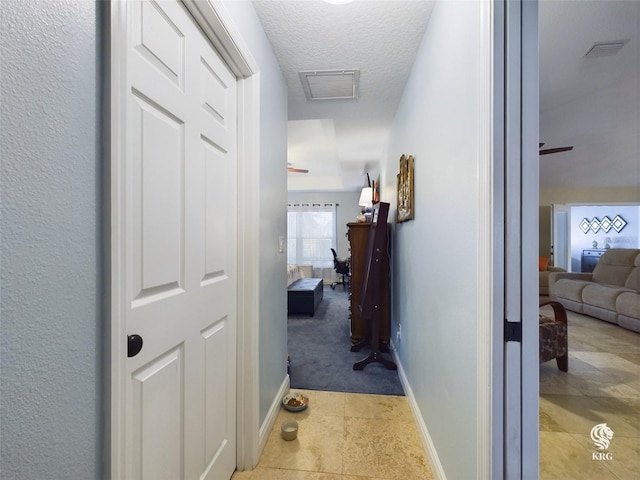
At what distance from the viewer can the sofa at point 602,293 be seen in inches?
112

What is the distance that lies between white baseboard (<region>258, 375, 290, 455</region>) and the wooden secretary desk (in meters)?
1.12

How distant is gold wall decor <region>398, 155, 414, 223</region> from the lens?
6.69 ft

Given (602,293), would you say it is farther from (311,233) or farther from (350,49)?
(311,233)

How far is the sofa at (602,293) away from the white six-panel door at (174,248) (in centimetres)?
315

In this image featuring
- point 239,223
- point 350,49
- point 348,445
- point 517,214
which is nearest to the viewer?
point 517,214

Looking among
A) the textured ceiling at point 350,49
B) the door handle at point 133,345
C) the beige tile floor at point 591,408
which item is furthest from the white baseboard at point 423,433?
the textured ceiling at point 350,49

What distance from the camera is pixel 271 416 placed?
1.81 metres

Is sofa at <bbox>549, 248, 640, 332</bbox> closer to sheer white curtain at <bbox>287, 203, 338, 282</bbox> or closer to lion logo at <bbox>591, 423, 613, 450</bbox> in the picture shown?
lion logo at <bbox>591, 423, 613, 450</bbox>

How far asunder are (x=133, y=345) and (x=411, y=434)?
68.5 inches

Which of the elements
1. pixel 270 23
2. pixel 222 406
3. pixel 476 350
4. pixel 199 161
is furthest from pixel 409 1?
pixel 222 406

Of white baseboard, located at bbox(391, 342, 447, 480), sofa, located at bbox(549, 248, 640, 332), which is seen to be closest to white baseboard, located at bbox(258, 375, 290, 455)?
white baseboard, located at bbox(391, 342, 447, 480)

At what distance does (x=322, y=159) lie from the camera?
4.92 m

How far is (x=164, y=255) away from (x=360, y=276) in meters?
2.54

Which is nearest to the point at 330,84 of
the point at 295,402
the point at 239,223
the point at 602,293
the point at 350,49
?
the point at 350,49
